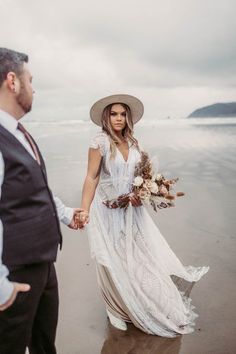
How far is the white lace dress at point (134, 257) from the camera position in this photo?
3.71 meters

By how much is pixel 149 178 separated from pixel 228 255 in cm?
217

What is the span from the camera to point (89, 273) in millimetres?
5023

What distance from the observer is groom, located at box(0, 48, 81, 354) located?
6.75 feet

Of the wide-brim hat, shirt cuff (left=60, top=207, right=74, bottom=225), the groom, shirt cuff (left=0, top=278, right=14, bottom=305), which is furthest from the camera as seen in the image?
the wide-brim hat

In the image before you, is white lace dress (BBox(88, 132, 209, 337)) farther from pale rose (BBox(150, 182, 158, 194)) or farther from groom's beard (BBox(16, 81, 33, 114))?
groom's beard (BBox(16, 81, 33, 114))

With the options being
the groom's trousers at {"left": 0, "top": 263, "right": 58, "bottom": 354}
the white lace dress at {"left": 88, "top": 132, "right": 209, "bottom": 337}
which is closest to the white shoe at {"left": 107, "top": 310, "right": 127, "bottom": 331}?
the white lace dress at {"left": 88, "top": 132, "right": 209, "bottom": 337}

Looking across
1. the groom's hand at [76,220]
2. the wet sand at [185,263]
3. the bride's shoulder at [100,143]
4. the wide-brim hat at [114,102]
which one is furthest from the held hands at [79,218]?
the wide-brim hat at [114,102]

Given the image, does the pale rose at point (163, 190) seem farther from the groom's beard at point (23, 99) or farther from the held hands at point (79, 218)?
the groom's beard at point (23, 99)

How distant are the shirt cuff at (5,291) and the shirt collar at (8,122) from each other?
77cm

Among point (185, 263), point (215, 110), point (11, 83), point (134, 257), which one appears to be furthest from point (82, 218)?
point (215, 110)

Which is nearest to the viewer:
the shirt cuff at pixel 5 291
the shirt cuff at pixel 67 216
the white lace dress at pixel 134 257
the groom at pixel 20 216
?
the shirt cuff at pixel 5 291

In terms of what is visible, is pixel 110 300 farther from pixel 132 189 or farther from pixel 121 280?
pixel 132 189

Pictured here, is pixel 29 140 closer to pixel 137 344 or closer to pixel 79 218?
pixel 79 218

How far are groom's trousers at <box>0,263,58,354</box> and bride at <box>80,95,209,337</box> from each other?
3.89ft
